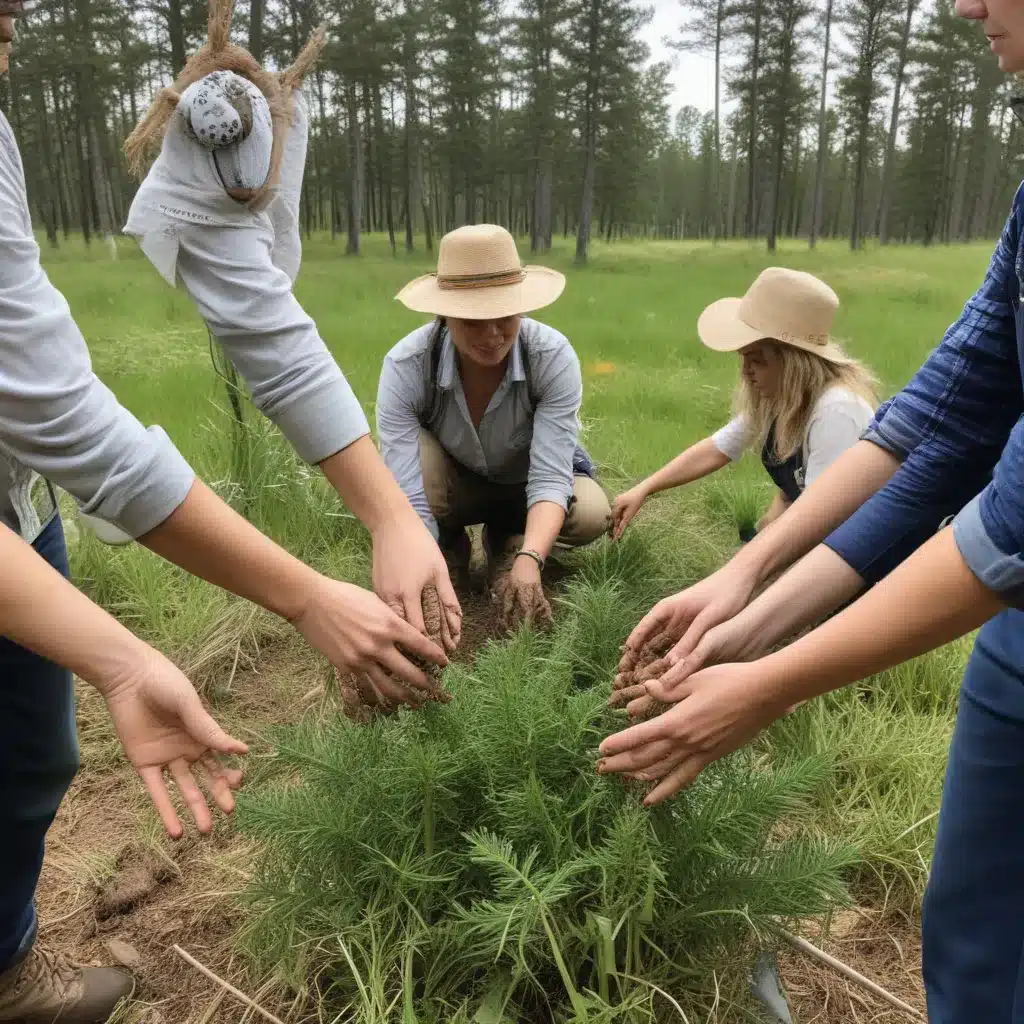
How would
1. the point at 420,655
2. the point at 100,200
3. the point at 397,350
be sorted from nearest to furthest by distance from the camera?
the point at 420,655
the point at 397,350
the point at 100,200

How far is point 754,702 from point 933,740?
1225 millimetres

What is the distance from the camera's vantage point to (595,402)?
5219mm

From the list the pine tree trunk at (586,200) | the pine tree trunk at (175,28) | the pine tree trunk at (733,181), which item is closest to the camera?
the pine tree trunk at (175,28)

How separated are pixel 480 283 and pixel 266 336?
49.5 inches

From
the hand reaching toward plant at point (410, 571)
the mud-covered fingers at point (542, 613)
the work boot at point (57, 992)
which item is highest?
the hand reaching toward plant at point (410, 571)

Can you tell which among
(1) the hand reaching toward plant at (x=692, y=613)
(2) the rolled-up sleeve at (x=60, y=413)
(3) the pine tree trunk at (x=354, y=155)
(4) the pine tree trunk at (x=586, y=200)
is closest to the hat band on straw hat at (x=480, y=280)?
(1) the hand reaching toward plant at (x=692, y=613)

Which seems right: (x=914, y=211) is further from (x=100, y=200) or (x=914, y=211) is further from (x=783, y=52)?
(x=100, y=200)

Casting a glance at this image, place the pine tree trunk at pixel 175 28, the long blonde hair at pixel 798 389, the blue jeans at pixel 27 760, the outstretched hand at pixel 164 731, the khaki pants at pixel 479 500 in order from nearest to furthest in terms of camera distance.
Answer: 1. the outstretched hand at pixel 164 731
2. the blue jeans at pixel 27 760
3. the long blonde hair at pixel 798 389
4. the khaki pants at pixel 479 500
5. the pine tree trunk at pixel 175 28

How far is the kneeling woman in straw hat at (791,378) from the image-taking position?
7.32 ft

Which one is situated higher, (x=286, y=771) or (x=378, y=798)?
(x=378, y=798)

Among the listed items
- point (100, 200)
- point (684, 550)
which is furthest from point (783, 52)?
point (684, 550)

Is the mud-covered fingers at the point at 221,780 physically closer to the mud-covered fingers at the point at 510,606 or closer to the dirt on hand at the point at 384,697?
the dirt on hand at the point at 384,697

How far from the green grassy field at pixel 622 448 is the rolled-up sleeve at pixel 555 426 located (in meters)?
0.57

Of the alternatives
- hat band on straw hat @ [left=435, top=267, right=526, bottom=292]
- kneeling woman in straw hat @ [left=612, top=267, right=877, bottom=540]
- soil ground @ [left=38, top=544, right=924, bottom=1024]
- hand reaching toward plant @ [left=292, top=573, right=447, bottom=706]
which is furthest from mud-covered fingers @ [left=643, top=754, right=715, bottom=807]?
hat band on straw hat @ [left=435, top=267, right=526, bottom=292]
